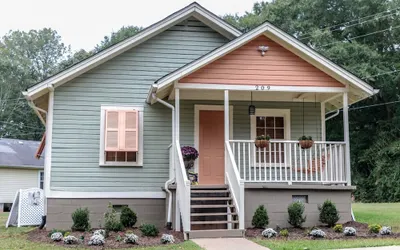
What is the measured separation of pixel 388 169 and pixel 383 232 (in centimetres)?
1621

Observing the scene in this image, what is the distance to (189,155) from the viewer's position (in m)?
11.0

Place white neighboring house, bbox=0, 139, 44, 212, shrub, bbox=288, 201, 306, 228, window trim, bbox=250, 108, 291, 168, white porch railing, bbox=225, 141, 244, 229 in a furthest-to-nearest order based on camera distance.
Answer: white neighboring house, bbox=0, 139, 44, 212 → window trim, bbox=250, 108, 291, 168 → shrub, bbox=288, 201, 306, 228 → white porch railing, bbox=225, 141, 244, 229

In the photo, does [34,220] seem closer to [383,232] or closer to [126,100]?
[126,100]

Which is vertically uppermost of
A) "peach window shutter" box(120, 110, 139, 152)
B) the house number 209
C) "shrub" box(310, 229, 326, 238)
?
the house number 209

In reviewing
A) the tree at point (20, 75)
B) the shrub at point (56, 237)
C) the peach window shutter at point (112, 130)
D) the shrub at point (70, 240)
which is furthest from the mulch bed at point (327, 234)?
the tree at point (20, 75)

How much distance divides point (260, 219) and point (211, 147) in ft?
10.2

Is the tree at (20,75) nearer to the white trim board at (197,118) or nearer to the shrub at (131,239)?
the white trim board at (197,118)

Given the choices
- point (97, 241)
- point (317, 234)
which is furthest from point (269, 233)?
point (97, 241)

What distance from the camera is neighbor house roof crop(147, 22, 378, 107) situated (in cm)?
1007

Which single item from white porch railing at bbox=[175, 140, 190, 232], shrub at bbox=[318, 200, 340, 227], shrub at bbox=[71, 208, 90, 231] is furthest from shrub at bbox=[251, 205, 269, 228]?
shrub at bbox=[71, 208, 90, 231]

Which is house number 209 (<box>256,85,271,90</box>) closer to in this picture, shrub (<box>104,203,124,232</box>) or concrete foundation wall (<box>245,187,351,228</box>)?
concrete foundation wall (<box>245,187,351,228</box>)

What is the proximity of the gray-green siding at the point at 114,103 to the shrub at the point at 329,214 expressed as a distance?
13.5ft

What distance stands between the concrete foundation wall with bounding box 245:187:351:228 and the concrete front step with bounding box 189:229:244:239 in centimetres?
88

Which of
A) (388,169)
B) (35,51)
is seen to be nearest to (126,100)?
(388,169)
